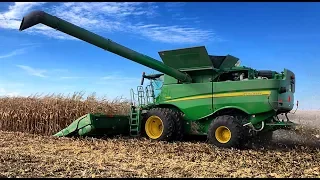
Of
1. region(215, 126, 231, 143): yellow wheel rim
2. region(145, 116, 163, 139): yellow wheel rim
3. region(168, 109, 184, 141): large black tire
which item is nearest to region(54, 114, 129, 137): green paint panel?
region(145, 116, 163, 139): yellow wheel rim

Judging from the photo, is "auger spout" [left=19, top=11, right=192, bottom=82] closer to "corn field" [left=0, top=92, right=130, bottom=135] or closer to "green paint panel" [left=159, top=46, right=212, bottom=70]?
"green paint panel" [left=159, top=46, right=212, bottom=70]

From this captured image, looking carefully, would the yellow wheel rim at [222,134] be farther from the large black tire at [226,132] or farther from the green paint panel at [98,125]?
the green paint panel at [98,125]

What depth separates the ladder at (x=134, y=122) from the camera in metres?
10.8

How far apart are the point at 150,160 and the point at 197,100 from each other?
3337 mm

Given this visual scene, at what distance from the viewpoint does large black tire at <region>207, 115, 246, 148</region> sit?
339 inches

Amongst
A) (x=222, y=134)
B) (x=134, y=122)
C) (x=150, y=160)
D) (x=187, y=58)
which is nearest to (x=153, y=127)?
(x=134, y=122)

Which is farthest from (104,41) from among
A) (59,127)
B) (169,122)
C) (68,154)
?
(59,127)

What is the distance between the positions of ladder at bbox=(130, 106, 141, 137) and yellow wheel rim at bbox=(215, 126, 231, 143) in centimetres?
271

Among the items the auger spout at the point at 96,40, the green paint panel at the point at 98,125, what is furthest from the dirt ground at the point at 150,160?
the auger spout at the point at 96,40

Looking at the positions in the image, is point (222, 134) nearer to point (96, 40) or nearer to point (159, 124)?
point (159, 124)

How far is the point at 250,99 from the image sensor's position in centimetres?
897

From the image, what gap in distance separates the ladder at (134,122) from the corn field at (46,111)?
10.5 ft

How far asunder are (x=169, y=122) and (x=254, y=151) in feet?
8.13

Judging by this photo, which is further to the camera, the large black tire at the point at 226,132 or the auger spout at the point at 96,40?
the auger spout at the point at 96,40
